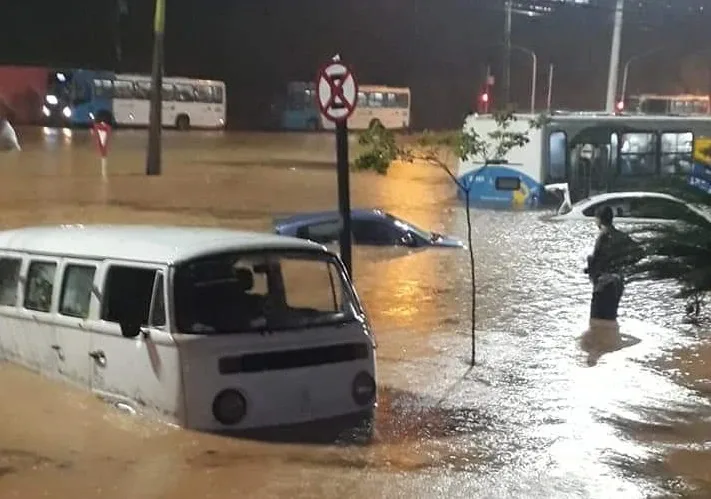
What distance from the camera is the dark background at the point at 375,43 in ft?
200

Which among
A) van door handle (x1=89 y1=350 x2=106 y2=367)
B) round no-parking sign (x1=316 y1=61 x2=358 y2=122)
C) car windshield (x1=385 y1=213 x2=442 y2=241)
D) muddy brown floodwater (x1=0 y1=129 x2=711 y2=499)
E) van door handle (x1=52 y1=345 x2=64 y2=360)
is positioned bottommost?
muddy brown floodwater (x1=0 y1=129 x2=711 y2=499)

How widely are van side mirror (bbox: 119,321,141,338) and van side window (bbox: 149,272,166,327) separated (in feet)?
0.43

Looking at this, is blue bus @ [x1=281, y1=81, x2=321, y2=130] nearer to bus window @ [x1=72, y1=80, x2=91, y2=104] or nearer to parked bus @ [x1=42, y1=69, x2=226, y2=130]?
parked bus @ [x1=42, y1=69, x2=226, y2=130]

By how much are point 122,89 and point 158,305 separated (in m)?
47.2

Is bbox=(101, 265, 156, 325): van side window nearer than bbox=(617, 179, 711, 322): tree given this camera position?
No

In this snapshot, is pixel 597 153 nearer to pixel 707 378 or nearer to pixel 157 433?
pixel 707 378

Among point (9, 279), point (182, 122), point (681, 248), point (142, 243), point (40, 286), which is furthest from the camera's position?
point (182, 122)

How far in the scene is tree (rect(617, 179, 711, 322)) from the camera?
695cm

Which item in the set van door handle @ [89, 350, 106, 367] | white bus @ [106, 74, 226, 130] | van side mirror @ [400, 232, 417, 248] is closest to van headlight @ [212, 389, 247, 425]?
van door handle @ [89, 350, 106, 367]

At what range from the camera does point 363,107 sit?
63.9m

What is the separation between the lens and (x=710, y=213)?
22.7 feet

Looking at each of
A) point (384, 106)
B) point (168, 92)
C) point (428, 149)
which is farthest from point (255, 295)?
point (384, 106)

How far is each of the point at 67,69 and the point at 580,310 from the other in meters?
42.2

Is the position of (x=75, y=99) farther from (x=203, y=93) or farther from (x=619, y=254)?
(x=619, y=254)
